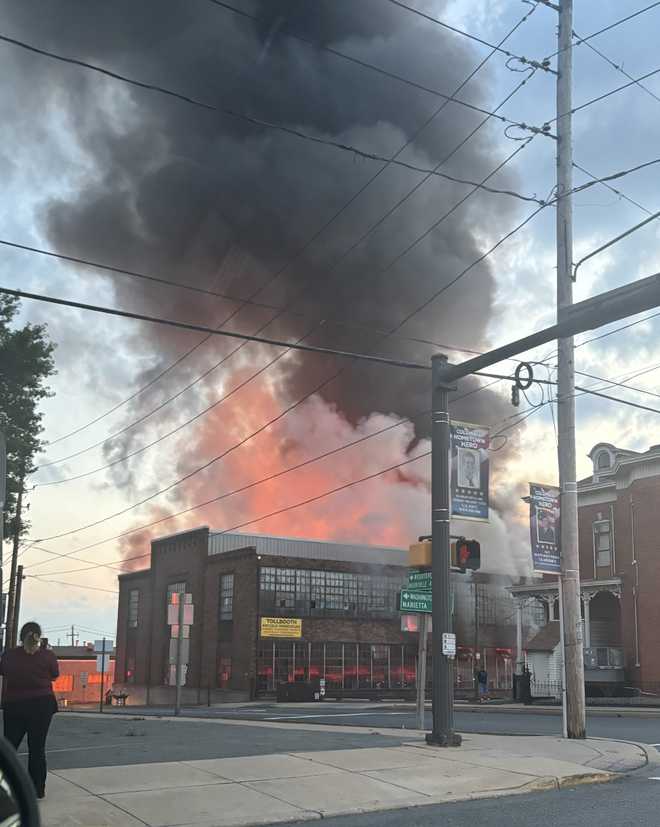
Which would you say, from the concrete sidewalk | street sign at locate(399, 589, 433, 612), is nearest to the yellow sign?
street sign at locate(399, 589, 433, 612)

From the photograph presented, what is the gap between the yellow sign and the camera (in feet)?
167

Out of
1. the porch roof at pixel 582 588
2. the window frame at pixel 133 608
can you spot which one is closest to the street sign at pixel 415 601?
the porch roof at pixel 582 588

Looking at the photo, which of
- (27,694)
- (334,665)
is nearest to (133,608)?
(334,665)

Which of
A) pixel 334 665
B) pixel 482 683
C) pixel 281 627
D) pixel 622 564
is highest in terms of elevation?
pixel 622 564

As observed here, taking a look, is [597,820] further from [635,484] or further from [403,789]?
[635,484]

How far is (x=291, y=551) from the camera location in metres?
62.3

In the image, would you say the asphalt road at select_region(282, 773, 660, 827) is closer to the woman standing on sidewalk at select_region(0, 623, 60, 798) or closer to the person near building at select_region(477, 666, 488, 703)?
the woman standing on sidewalk at select_region(0, 623, 60, 798)

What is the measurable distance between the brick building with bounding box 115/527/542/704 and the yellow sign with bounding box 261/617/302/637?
0.17 metres

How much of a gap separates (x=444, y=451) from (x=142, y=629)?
55.5 meters

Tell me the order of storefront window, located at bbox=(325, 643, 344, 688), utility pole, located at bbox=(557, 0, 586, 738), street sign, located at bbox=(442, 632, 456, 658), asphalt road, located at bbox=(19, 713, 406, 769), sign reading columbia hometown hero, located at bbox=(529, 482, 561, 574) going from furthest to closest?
1. storefront window, located at bbox=(325, 643, 344, 688)
2. sign reading columbia hometown hero, located at bbox=(529, 482, 561, 574)
3. utility pole, located at bbox=(557, 0, 586, 738)
4. street sign, located at bbox=(442, 632, 456, 658)
5. asphalt road, located at bbox=(19, 713, 406, 769)

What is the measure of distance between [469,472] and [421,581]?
324 cm

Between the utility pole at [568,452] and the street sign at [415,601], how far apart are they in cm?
244

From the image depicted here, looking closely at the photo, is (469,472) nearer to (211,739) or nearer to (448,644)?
(448,644)

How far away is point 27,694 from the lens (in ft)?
28.2
